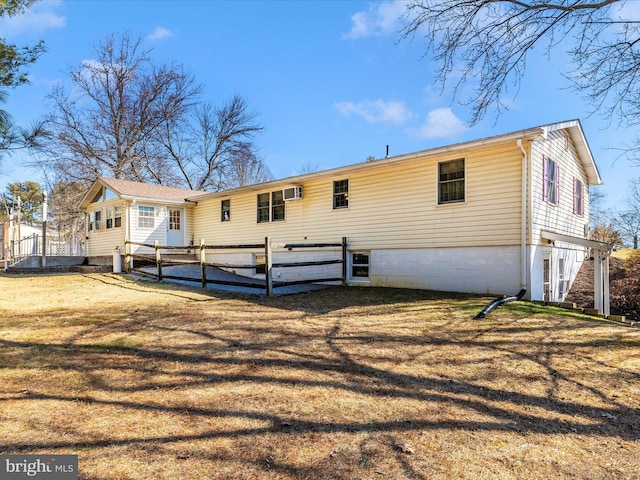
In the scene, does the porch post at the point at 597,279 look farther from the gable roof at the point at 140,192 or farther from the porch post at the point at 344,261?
the gable roof at the point at 140,192

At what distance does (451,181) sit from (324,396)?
315 inches

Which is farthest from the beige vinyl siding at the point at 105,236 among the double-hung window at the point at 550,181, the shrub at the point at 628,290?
the shrub at the point at 628,290

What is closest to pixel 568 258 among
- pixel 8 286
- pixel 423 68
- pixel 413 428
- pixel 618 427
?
pixel 423 68

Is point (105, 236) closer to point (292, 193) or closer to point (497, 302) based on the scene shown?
point (292, 193)

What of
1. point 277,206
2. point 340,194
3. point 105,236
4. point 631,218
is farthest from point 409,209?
point 631,218

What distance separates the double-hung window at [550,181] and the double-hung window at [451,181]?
203 cm

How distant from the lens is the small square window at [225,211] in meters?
16.2

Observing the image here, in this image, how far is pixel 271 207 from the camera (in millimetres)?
14523

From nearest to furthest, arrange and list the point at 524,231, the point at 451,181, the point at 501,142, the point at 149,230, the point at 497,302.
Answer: the point at 497,302
the point at 524,231
the point at 501,142
the point at 451,181
the point at 149,230

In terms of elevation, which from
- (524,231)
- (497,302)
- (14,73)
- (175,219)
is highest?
(14,73)

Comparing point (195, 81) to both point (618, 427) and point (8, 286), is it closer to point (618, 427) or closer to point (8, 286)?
point (8, 286)

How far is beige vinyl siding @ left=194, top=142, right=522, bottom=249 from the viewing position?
30.0ft

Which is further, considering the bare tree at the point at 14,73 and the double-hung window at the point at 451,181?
the double-hung window at the point at 451,181

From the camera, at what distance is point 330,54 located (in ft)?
43.5
